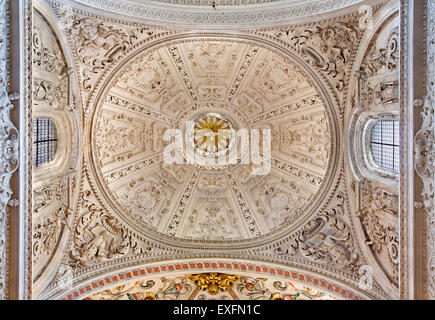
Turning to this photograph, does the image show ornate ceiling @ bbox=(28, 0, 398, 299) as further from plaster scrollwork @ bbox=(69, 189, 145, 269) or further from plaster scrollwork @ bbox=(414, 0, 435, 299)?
plaster scrollwork @ bbox=(414, 0, 435, 299)

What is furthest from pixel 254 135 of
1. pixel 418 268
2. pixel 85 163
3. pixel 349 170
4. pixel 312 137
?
pixel 418 268

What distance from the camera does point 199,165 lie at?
52.6 feet

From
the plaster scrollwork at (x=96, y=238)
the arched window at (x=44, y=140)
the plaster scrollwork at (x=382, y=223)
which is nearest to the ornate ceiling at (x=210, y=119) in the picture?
the plaster scrollwork at (x=96, y=238)

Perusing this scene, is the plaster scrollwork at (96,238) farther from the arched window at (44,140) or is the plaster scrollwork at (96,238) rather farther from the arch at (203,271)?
the arched window at (44,140)

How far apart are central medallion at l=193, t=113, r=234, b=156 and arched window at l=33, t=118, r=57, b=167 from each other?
20.4 ft

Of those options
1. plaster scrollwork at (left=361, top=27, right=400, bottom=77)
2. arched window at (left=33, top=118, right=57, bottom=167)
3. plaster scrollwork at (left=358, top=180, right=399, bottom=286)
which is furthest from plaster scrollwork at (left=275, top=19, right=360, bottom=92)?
arched window at (left=33, top=118, right=57, bottom=167)

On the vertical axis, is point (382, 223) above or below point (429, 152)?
below

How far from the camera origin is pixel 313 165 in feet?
46.6

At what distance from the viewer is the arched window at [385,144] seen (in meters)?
11.3

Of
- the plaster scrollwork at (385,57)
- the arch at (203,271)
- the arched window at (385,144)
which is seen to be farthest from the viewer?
the arch at (203,271)

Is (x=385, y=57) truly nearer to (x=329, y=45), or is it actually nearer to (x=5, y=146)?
(x=329, y=45)

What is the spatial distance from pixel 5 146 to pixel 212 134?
9220 mm

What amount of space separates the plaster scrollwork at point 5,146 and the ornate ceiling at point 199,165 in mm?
1839

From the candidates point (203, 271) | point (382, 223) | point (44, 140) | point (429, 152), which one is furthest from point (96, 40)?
point (382, 223)
